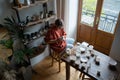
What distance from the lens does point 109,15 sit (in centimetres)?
307

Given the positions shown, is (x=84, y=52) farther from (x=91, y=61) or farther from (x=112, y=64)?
(x=112, y=64)

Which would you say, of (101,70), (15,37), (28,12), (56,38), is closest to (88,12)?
(56,38)

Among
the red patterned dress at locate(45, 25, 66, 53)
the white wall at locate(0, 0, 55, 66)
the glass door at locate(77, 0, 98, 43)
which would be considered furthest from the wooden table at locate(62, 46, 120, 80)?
the glass door at locate(77, 0, 98, 43)

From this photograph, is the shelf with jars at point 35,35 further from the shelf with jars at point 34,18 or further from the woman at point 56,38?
the woman at point 56,38

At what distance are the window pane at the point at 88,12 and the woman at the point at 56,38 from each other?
1134 mm

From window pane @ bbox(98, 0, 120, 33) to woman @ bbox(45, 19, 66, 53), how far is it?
4.14ft

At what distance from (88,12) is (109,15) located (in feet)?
1.90

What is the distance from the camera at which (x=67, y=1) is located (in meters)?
2.92

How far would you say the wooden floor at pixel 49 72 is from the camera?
9.06ft

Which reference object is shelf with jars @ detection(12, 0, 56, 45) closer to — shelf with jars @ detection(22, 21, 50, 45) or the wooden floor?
shelf with jars @ detection(22, 21, 50, 45)

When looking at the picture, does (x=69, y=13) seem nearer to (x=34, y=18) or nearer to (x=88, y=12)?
(x=88, y=12)

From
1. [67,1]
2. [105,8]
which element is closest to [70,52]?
[67,1]

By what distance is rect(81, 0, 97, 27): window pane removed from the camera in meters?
3.22

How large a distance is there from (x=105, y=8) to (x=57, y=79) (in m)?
2.11
